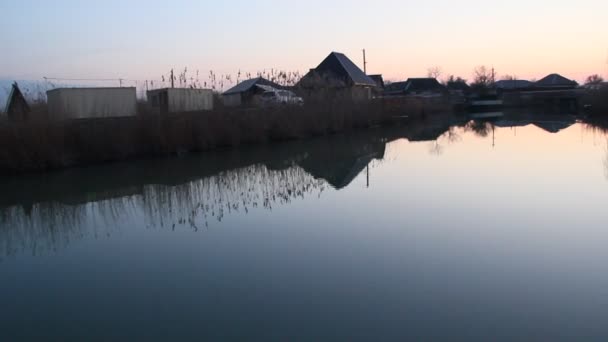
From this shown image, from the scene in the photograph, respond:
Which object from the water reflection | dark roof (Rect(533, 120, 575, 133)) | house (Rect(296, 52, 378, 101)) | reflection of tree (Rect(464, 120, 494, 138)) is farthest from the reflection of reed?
dark roof (Rect(533, 120, 575, 133))

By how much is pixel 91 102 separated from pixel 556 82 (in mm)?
63756

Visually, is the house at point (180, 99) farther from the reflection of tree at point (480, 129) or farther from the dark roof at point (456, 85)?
the dark roof at point (456, 85)

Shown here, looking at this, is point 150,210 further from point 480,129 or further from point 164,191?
point 480,129

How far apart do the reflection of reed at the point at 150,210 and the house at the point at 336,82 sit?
1217 centimetres

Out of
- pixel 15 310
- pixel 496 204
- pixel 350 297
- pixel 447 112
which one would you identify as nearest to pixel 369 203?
pixel 496 204

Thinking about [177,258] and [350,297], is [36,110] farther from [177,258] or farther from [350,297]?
[350,297]

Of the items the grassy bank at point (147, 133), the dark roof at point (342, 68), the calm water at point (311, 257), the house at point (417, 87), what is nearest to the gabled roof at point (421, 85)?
the house at point (417, 87)

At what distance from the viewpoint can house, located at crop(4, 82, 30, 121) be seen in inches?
524

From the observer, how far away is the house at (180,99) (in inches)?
701

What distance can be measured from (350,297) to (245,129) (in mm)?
14254

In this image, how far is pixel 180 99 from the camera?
18.4 meters

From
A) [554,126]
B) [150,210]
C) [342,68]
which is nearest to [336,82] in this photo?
[342,68]

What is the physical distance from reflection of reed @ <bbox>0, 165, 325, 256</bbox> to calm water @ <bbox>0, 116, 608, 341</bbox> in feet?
0.14

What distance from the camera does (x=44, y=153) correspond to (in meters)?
13.0
